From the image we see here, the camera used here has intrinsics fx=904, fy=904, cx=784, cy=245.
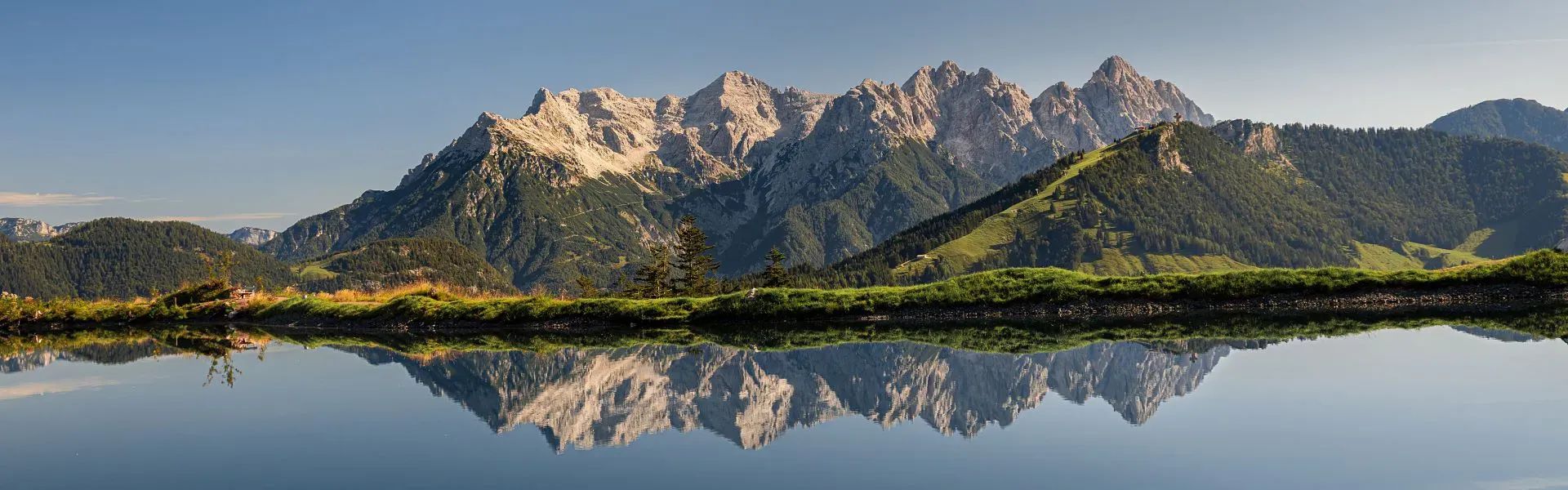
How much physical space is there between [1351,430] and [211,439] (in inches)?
1002

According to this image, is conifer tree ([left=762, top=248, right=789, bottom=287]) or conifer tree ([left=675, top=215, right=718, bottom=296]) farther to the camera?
conifer tree ([left=762, top=248, right=789, bottom=287])

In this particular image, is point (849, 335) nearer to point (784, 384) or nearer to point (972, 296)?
point (972, 296)

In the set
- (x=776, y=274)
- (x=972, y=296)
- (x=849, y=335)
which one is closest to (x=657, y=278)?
(x=776, y=274)

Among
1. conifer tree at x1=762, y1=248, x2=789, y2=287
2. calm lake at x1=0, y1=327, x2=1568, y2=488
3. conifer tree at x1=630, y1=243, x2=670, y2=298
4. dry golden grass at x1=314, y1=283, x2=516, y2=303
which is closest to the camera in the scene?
calm lake at x1=0, y1=327, x2=1568, y2=488

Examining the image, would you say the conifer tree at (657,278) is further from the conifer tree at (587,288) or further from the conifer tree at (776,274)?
the conifer tree at (776,274)

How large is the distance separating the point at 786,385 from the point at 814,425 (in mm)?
5847

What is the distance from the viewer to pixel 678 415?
74.2 ft

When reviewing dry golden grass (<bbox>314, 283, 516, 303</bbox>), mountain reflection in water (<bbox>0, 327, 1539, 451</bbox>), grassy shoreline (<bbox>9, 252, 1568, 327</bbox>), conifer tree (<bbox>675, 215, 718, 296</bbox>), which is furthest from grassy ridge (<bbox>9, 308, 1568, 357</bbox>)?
conifer tree (<bbox>675, 215, 718, 296</bbox>)

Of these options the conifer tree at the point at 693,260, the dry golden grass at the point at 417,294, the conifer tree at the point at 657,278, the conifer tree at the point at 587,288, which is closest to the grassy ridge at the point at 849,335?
the dry golden grass at the point at 417,294

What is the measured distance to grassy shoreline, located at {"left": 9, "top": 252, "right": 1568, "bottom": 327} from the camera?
162 ft

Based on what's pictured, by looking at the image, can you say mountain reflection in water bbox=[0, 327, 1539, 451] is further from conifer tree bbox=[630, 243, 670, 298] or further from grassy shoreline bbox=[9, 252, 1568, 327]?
conifer tree bbox=[630, 243, 670, 298]

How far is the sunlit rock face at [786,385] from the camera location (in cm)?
2158

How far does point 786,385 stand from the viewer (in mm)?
27031

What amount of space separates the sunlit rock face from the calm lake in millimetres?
127
